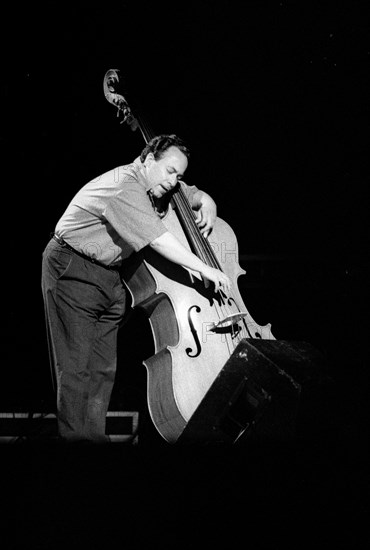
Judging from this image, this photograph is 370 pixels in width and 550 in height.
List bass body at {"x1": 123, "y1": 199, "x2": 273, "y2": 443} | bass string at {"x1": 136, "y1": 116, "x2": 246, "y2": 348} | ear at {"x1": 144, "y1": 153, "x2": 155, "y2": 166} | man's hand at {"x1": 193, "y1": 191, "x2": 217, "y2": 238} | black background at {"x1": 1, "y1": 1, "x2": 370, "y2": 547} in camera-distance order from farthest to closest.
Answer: black background at {"x1": 1, "y1": 1, "x2": 370, "y2": 547} < man's hand at {"x1": 193, "y1": 191, "x2": 217, "y2": 238} < ear at {"x1": 144, "y1": 153, "x2": 155, "y2": 166} < bass string at {"x1": 136, "y1": 116, "x2": 246, "y2": 348} < bass body at {"x1": 123, "y1": 199, "x2": 273, "y2": 443}

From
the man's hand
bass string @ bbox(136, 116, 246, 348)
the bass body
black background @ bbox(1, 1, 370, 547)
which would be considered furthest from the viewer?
black background @ bbox(1, 1, 370, 547)

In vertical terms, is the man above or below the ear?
below

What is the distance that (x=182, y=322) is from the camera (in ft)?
6.68

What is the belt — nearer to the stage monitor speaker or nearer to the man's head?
the man's head

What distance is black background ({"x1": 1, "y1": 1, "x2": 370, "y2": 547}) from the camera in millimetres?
2859

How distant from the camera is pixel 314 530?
82 cm

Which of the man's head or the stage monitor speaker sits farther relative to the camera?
the man's head

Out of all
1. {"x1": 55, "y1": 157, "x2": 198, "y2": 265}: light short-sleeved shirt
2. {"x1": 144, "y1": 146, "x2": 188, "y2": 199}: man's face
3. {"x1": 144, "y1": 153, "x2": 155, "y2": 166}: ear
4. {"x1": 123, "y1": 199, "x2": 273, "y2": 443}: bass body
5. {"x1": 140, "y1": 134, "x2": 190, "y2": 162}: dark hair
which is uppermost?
{"x1": 140, "y1": 134, "x2": 190, "y2": 162}: dark hair

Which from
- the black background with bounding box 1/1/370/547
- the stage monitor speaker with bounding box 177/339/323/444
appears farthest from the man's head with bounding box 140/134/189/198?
the stage monitor speaker with bounding box 177/339/323/444

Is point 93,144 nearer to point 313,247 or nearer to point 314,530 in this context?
point 313,247

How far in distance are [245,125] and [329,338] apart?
126 centimetres

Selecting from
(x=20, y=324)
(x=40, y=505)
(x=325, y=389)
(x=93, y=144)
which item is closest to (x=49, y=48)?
(x=93, y=144)

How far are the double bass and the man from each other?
7 cm

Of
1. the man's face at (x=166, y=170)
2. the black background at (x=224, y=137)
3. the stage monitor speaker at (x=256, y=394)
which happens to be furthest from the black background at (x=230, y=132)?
the stage monitor speaker at (x=256, y=394)
